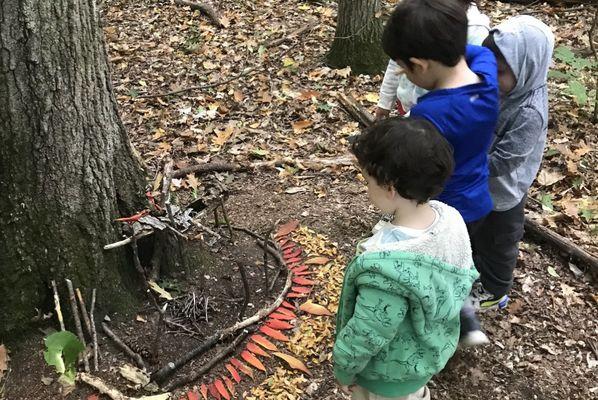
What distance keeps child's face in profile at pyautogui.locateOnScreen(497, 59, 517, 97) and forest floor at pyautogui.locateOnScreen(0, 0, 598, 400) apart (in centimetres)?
155

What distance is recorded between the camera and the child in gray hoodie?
8.09 ft

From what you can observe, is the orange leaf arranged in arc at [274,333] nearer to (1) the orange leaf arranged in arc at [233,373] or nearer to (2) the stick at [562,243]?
(1) the orange leaf arranged in arc at [233,373]

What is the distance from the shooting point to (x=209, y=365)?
287 centimetres

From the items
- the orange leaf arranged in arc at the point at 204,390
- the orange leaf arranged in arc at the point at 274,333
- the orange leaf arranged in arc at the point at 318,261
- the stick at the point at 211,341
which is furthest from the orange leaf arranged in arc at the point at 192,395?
the orange leaf arranged in arc at the point at 318,261

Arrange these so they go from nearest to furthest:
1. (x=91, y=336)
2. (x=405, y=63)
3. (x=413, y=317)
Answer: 1. (x=413, y=317)
2. (x=405, y=63)
3. (x=91, y=336)

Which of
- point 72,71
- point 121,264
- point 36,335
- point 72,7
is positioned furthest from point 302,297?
point 72,7

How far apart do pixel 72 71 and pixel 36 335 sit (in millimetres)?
1387

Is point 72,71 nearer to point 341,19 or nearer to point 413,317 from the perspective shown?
point 413,317

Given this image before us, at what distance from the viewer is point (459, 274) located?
1.88 m

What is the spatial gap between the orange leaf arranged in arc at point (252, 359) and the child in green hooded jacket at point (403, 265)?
1.05 m

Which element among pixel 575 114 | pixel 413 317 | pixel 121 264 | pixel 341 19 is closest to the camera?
pixel 413 317

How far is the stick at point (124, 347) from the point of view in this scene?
110 inches

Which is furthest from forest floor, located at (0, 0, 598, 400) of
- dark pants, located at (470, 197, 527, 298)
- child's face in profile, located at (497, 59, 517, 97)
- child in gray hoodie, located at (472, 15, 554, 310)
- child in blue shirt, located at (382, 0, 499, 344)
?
child's face in profile, located at (497, 59, 517, 97)

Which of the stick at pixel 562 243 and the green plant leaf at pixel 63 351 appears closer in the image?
the green plant leaf at pixel 63 351
